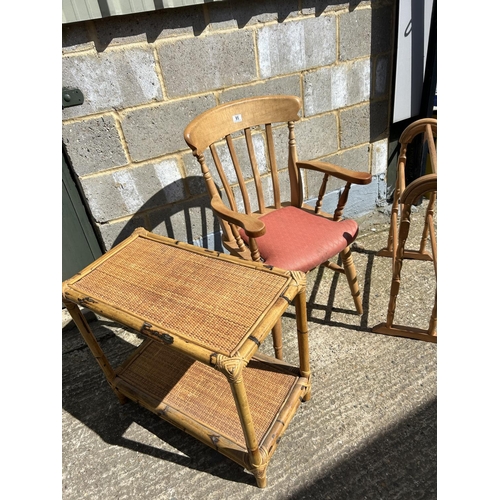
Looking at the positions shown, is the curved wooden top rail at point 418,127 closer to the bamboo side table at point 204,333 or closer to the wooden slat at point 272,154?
the wooden slat at point 272,154

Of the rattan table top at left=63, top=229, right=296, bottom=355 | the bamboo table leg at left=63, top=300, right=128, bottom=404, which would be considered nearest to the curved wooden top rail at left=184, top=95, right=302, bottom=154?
the rattan table top at left=63, top=229, right=296, bottom=355

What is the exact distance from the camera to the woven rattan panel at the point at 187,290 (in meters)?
1.13

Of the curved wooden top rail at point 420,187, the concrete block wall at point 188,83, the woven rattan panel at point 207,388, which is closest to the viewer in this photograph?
the curved wooden top rail at point 420,187

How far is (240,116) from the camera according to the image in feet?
5.84

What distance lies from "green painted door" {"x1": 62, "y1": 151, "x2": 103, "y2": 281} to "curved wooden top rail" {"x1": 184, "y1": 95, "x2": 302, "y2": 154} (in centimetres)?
79

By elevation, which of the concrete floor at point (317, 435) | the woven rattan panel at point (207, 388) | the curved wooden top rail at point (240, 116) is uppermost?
the curved wooden top rail at point (240, 116)

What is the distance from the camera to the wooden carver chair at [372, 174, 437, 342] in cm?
141

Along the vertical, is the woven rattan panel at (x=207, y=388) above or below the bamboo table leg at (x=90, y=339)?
below

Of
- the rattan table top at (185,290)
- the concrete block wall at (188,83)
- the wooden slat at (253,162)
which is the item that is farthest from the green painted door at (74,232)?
the wooden slat at (253,162)

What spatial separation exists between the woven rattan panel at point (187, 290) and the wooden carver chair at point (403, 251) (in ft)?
2.17

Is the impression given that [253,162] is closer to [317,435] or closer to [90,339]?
[90,339]

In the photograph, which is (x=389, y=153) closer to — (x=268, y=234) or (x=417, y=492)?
(x=268, y=234)

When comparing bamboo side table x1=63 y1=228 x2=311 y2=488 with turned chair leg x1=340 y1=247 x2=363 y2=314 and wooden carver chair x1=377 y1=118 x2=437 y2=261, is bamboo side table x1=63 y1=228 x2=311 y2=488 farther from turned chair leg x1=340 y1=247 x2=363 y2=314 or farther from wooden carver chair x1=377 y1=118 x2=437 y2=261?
wooden carver chair x1=377 y1=118 x2=437 y2=261

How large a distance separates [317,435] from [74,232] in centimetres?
172
